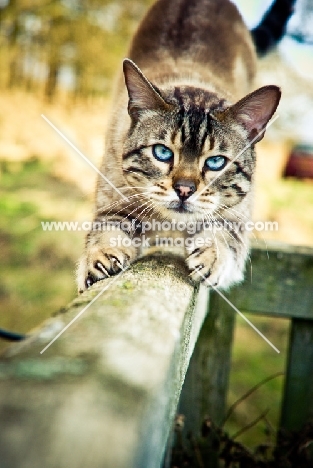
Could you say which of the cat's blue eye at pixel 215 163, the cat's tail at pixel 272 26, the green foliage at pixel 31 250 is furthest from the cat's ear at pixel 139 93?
the green foliage at pixel 31 250

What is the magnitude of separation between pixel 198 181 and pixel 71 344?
115cm

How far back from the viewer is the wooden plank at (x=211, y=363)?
1.83 meters

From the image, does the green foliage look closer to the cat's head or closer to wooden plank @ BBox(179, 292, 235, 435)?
wooden plank @ BBox(179, 292, 235, 435)

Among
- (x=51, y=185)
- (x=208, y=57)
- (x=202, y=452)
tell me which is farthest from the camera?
(x=51, y=185)

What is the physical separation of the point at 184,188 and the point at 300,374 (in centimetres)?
90

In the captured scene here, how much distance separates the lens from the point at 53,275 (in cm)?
480

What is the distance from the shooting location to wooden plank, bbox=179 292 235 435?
6.02ft

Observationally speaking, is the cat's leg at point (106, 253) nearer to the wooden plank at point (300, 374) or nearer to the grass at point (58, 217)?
the wooden plank at point (300, 374)

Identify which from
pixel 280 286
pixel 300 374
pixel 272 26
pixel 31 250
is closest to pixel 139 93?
pixel 280 286

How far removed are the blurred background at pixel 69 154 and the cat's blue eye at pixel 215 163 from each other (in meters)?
1.45

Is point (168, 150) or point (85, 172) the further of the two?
point (85, 172)

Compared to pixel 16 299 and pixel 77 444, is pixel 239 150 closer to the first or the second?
pixel 77 444

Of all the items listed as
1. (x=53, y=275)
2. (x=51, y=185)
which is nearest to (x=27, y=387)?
(x=53, y=275)

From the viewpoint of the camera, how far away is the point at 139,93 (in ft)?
6.07
